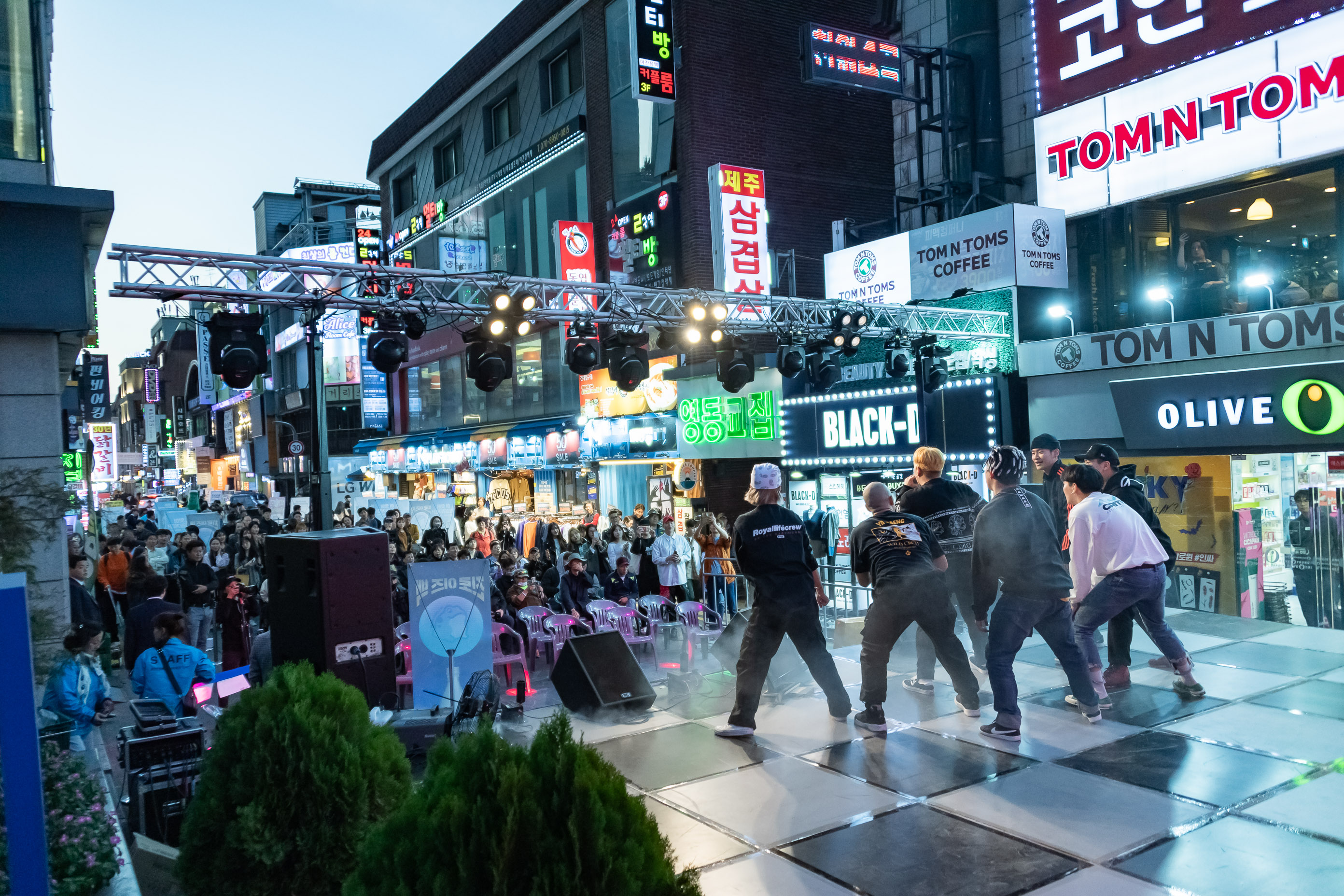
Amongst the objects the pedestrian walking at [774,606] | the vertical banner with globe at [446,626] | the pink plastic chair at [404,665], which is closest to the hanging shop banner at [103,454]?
the pink plastic chair at [404,665]

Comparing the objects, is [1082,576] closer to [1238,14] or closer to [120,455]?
[1238,14]

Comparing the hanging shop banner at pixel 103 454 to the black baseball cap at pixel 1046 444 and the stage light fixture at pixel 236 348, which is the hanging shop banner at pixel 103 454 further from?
the black baseball cap at pixel 1046 444

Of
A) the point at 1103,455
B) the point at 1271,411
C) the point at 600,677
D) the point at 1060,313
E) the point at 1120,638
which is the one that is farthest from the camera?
the point at 1060,313

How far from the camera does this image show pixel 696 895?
8.46 ft

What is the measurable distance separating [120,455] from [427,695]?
48.1 m

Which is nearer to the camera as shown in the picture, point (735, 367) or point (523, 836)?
point (523, 836)

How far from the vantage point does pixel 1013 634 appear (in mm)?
6301

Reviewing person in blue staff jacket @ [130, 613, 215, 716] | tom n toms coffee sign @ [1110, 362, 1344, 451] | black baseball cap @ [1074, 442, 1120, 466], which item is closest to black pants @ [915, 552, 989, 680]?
black baseball cap @ [1074, 442, 1120, 466]

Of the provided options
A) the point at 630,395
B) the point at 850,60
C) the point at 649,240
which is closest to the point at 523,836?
the point at 850,60

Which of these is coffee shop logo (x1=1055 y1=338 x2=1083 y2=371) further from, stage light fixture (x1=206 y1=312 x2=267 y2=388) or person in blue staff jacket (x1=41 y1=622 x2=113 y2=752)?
person in blue staff jacket (x1=41 y1=622 x2=113 y2=752)

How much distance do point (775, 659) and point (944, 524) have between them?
1882mm

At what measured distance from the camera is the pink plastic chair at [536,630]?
35.6ft

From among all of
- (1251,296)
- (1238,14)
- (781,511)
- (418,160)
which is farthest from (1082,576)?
(418,160)

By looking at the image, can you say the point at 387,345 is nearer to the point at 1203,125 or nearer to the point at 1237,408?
the point at 1237,408
